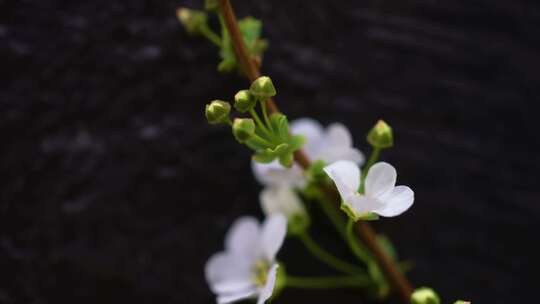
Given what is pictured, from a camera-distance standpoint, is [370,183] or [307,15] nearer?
[370,183]

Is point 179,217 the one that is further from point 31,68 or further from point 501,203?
point 501,203

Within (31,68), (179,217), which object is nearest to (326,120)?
(179,217)

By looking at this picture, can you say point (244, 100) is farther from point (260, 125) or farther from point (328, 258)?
point (328, 258)

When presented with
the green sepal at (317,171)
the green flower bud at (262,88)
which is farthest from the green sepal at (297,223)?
the green flower bud at (262,88)

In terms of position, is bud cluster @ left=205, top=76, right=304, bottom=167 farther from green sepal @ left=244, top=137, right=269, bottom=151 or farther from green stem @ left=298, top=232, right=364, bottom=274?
green stem @ left=298, top=232, right=364, bottom=274

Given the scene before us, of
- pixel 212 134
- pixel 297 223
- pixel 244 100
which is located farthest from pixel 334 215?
pixel 244 100

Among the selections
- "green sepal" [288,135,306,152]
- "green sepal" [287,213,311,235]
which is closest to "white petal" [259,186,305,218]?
"green sepal" [287,213,311,235]
